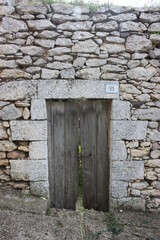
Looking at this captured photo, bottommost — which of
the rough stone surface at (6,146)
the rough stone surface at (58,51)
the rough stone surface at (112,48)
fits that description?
the rough stone surface at (6,146)

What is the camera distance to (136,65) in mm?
3020

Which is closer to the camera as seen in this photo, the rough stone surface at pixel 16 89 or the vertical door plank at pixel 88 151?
the rough stone surface at pixel 16 89

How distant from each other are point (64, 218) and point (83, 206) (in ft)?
2.04

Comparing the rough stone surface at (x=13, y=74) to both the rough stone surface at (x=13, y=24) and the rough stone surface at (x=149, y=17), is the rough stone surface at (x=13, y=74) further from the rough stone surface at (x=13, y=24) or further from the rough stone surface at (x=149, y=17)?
the rough stone surface at (x=149, y=17)

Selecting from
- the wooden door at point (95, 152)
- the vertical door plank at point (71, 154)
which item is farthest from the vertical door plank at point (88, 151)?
the vertical door plank at point (71, 154)

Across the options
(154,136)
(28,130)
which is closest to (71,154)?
(28,130)

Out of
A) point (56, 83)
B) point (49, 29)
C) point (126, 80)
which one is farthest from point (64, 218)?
point (49, 29)

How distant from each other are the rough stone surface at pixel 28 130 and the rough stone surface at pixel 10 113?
0.31 ft

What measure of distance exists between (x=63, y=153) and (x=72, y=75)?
1.34 meters

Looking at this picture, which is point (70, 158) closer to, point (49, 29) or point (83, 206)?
point (83, 206)

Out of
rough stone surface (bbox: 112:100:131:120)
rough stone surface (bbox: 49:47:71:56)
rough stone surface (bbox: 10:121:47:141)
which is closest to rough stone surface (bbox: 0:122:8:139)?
rough stone surface (bbox: 10:121:47:141)

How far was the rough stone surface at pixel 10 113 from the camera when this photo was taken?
9.60 feet

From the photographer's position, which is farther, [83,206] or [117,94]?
[83,206]

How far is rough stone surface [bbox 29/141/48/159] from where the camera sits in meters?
2.98
